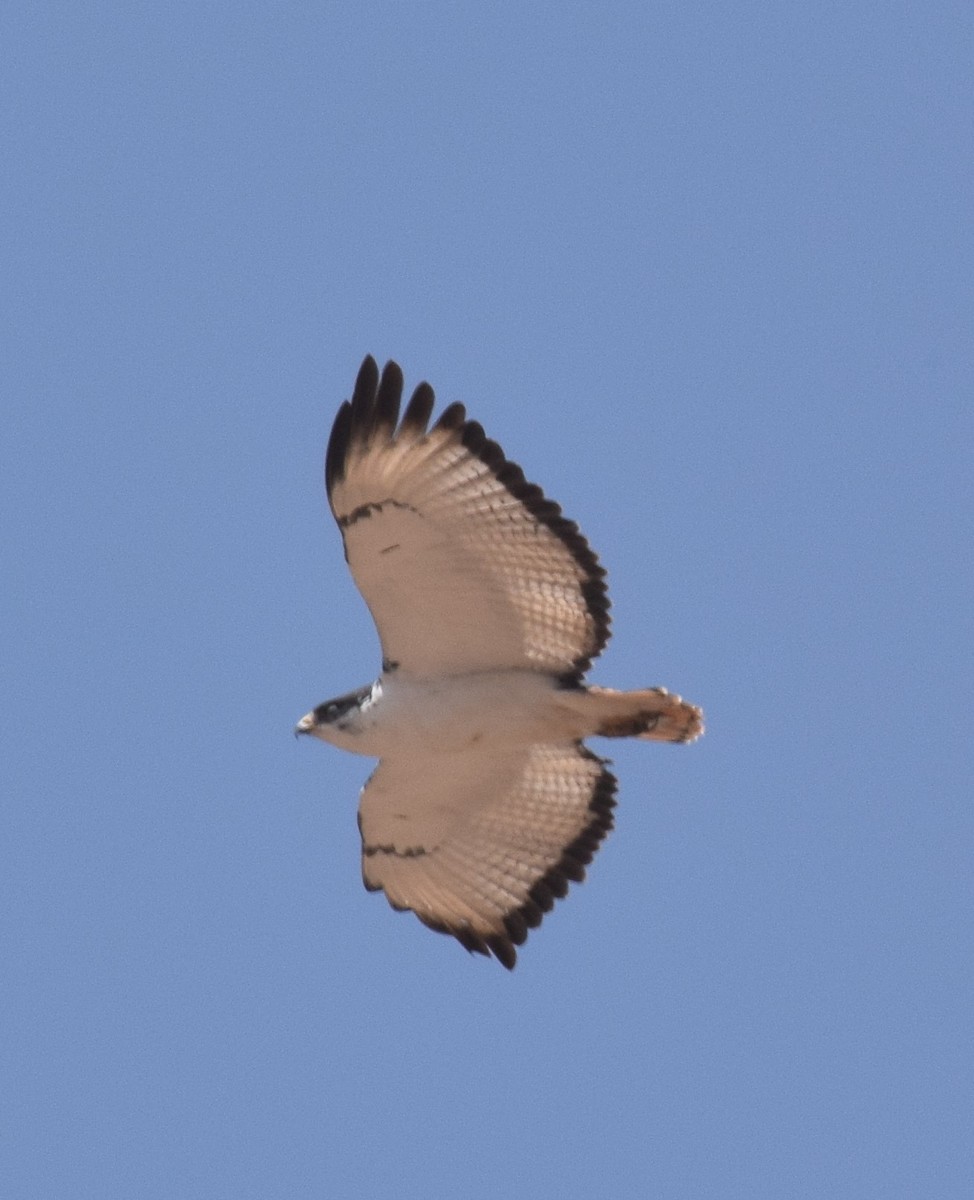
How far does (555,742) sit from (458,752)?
0.64 metres

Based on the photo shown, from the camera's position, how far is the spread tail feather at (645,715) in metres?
12.8

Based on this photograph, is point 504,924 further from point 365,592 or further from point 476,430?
point 476,430

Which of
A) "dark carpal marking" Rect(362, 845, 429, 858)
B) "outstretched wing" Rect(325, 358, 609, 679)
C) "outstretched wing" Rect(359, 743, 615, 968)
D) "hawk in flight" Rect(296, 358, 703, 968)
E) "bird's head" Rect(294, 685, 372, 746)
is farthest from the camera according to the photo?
"dark carpal marking" Rect(362, 845, 429, 858)

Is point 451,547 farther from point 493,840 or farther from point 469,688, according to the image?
point 493,840

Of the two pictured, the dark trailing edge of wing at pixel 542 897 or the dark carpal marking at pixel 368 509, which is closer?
the dark carpal marking at pixel 368 509

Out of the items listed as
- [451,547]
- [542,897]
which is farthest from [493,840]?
[451,547]

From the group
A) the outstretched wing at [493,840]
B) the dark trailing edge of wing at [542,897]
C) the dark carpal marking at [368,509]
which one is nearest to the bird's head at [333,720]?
the outstretched wing at [493,840]

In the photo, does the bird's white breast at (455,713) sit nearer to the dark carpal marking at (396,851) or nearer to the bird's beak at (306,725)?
the bird's beak at (306,725)

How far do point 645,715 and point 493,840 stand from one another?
59.7 inches

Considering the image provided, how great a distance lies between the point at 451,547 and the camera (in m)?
12.4

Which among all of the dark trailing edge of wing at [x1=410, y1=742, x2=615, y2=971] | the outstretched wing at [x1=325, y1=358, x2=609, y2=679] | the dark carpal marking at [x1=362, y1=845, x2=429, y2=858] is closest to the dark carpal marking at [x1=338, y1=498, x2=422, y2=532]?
the outstretched wing at [x1=325, y1=358, x2=609, y2=679]

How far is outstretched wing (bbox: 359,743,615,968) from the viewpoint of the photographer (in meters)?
13.5

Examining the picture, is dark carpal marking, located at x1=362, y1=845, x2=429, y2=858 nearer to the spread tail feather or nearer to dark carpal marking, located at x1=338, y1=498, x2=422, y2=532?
the spread tail feather

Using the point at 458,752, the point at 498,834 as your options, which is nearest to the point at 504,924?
the point at 498,834
